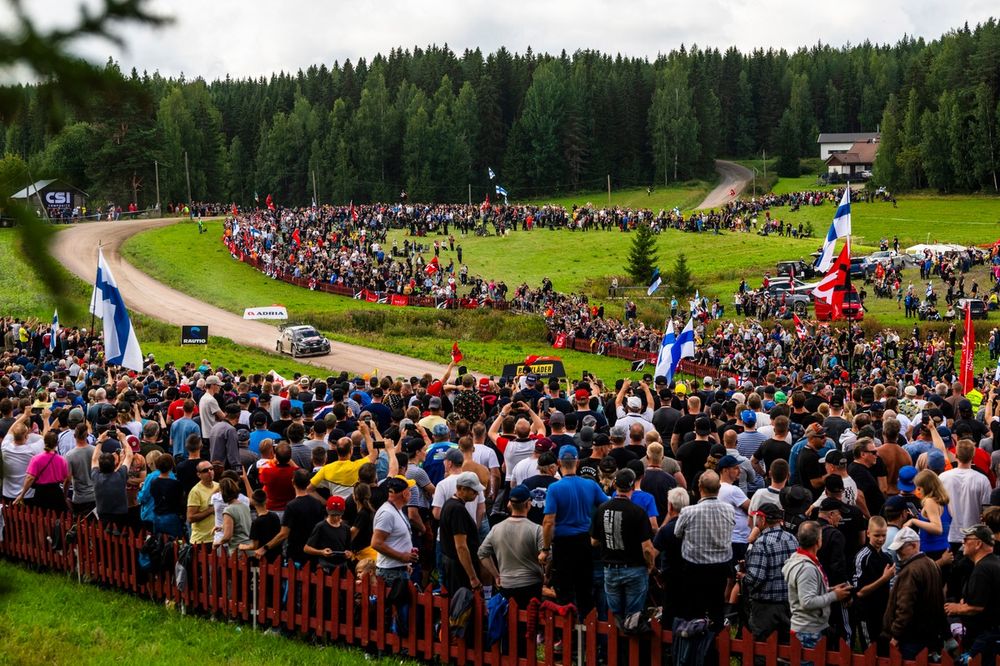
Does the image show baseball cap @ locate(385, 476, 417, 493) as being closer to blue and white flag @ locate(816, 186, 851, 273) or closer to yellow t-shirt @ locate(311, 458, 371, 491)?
yellow t-shirt @ locate(311, 458, 371, 491)

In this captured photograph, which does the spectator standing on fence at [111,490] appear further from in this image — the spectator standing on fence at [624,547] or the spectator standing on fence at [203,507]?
the spectator standing on fence at [624,547]

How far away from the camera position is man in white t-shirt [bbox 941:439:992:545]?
10.2m

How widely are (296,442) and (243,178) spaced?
405ft

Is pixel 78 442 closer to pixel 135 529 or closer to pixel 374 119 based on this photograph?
pixel 135 529

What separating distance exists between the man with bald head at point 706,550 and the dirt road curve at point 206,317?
85.9 ft

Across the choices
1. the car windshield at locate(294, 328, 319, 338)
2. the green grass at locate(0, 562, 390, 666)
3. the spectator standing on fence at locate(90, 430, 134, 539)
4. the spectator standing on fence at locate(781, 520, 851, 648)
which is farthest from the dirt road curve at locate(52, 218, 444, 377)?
the spectator standing on fence at locate(781, 520, 851, 648)

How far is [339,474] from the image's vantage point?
11.0m

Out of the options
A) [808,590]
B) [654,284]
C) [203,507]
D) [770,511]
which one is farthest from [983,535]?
[654,284]

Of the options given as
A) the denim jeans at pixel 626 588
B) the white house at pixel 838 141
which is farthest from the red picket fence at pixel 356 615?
the white house at pixel 838 141

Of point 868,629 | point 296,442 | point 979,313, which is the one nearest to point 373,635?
point 296,442

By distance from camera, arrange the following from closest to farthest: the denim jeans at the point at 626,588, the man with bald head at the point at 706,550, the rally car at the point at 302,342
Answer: the man with bald head at the point at 706,550 → the denim jeans at the point at 626,588 → the rally car at the point at 302,342

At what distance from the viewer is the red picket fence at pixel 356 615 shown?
872 cm

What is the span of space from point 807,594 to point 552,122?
401ft

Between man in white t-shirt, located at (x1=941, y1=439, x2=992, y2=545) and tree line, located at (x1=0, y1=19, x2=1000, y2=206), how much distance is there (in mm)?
85707
